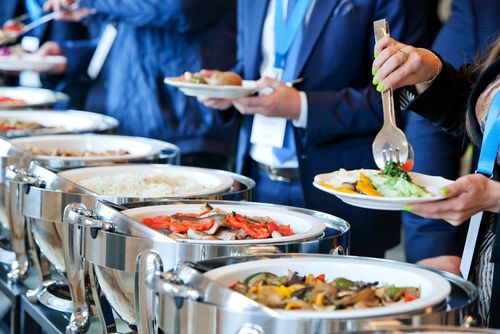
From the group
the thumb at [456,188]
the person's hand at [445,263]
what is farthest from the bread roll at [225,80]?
the thumb at [456,188]

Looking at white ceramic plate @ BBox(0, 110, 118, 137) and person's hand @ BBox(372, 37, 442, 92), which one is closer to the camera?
person's hand @ BBox(372, 37, 442, 92)

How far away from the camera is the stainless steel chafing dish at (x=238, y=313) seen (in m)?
1.06

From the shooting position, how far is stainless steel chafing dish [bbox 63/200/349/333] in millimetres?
1396

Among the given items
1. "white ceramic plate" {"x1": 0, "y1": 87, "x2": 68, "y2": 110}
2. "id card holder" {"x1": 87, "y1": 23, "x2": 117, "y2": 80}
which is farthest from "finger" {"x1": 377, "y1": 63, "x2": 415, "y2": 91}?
"id card holder" {"x1": 87, "y1": 23, "x2": 117, "y2": 80}

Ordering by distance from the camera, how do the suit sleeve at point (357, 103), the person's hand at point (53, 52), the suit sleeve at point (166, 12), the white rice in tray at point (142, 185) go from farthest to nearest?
the person's hand at point (53, 52), the suit sleeve at point (166, 12), the suit sleeve at point (357, 103), the white rice in tray at point (142, 185)

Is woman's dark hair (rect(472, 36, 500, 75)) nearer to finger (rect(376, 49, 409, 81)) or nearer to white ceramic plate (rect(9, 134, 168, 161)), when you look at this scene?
finger (rect(376, 49, 409, 81))

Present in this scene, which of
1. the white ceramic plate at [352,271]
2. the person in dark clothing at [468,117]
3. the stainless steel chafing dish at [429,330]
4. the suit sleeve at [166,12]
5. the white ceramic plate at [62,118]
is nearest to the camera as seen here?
the stainless steel chafing dish at [429,330]

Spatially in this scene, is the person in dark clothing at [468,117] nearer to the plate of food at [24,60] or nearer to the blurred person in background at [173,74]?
the blurred person in background at [173,74]

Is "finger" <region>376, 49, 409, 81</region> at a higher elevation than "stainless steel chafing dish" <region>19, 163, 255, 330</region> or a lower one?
higher

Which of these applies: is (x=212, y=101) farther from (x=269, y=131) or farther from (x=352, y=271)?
(x=352, y=271)

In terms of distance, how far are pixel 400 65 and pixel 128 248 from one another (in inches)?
26.8

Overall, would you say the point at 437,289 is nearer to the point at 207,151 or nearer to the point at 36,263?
the point at 36,263

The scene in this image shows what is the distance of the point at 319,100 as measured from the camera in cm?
259

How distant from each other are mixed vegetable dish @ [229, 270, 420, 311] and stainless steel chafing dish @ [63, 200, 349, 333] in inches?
6.2
